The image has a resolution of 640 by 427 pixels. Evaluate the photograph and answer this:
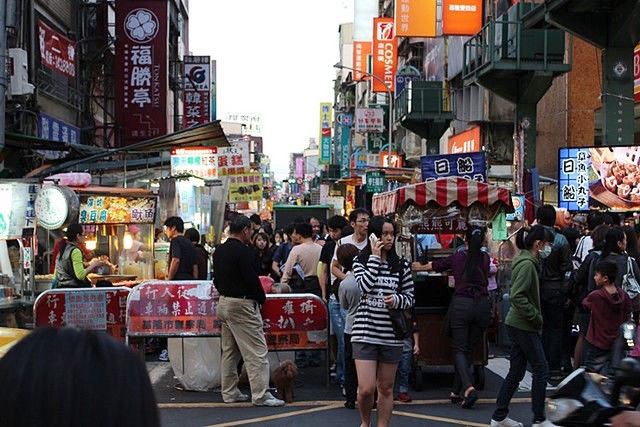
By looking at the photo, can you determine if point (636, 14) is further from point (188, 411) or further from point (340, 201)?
point (340, 201)

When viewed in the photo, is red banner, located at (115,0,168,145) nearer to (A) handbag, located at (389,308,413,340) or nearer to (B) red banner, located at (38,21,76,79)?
(B) red banner, located at (38,21,76,79)

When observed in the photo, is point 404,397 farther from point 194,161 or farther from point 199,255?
point 194,161

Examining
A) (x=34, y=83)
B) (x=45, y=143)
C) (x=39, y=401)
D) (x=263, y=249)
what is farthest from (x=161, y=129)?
(x=39, y=401)

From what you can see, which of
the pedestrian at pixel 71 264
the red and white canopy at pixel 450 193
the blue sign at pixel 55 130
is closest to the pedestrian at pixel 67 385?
the pedestrian at pixel 71 264

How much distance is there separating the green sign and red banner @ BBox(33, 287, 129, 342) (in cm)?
2575

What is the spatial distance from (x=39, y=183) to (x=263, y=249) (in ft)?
13.1

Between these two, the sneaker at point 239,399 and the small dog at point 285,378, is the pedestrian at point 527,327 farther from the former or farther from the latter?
the sneaker at point 239,399

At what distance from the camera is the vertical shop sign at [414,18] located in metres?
32.9

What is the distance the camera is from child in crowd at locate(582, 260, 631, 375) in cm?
870

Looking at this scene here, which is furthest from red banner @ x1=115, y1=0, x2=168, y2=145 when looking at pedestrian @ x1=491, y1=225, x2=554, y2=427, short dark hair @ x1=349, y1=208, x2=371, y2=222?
pedestrian @ x1=491, y1=225, x2=554, y2=427

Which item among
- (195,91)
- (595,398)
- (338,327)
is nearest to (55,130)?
(195,91)

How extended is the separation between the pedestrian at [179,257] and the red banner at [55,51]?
1312cm

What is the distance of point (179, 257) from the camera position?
40.8 feet

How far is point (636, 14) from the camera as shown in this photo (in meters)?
14.5
